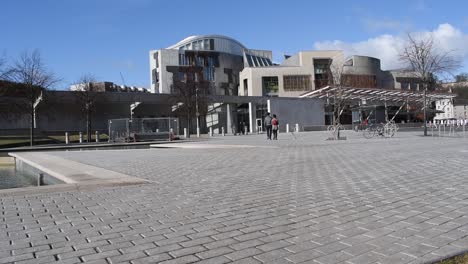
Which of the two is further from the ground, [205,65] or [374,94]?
[205,65]

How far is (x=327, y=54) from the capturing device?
9200 centimetres

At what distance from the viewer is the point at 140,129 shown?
35125 millimetres

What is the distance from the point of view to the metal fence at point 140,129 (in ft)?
113

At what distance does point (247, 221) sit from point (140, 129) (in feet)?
102

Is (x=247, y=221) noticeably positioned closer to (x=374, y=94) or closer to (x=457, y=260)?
(x=457, y=260)

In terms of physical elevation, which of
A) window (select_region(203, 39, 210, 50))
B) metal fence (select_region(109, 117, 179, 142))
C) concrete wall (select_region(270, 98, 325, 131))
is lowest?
metal fence (select_region(109, 117, 179, 142))

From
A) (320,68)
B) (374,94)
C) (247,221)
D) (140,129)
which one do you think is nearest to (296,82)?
(320,68)

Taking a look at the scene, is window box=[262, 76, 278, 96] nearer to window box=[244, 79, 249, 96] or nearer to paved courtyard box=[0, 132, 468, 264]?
window box=[244, 79, 249, 96]

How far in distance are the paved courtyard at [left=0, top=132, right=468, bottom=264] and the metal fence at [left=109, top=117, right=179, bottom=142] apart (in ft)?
88.5

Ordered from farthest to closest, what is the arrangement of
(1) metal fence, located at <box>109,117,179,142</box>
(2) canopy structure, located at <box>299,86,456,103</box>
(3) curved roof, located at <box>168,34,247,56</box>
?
(3) curved roof, located at <box>168,34,247,56</box> → (2) canopy structure, located at <box>299,86,456,103</box> → (1) metal fence, located at <box>109,117,179,142</box>

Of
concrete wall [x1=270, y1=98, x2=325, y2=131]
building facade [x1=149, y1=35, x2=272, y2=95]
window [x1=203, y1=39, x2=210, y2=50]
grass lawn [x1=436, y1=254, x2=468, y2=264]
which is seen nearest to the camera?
grass lawn [x1=436, y1=254, x2=468, y2=264]

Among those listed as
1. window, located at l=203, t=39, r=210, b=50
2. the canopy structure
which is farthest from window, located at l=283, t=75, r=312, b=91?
window, located at l=203, t=39, r=210, b=50

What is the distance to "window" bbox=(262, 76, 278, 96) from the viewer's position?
89.6m

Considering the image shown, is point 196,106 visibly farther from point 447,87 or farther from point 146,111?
point 447,87
